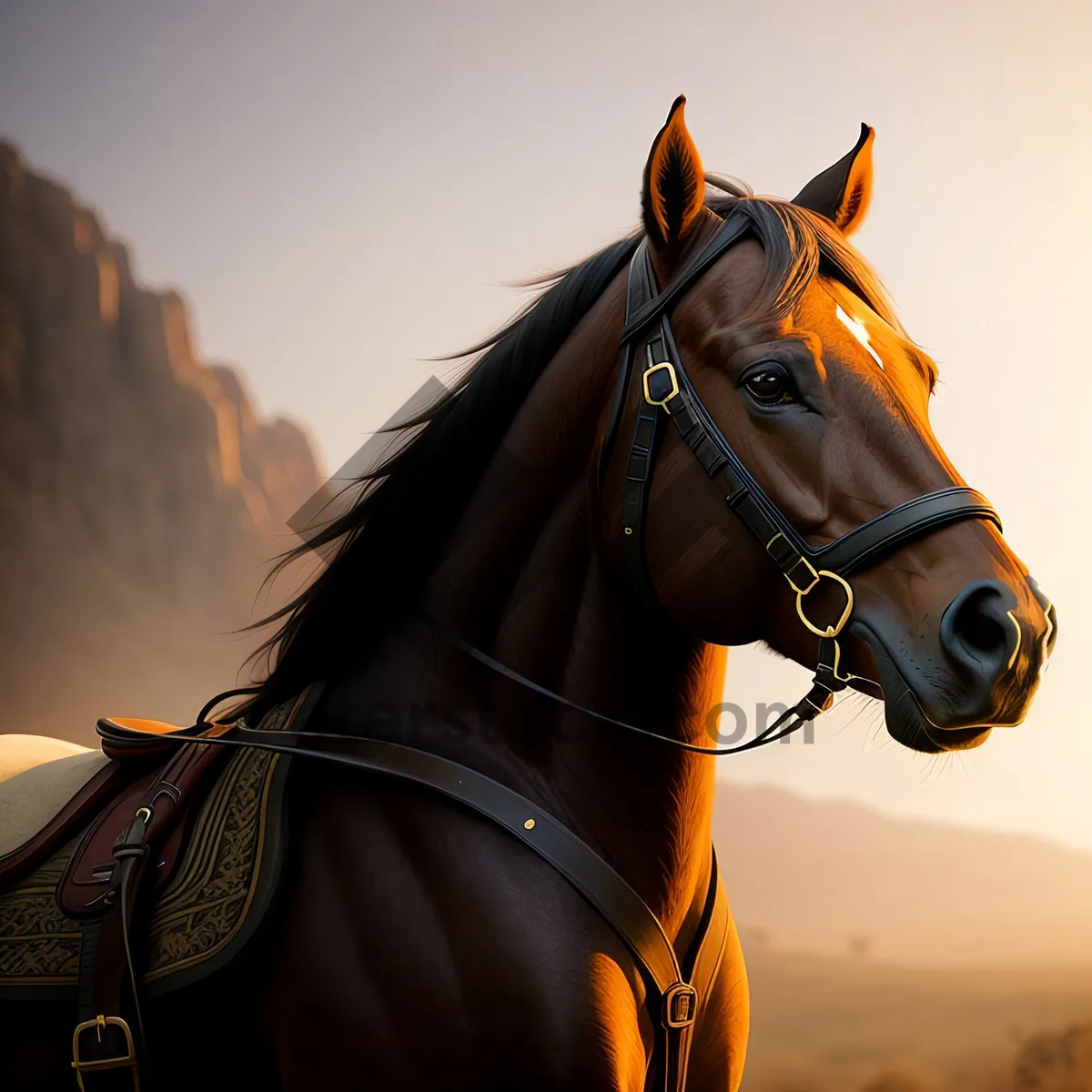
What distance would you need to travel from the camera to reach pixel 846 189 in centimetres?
141

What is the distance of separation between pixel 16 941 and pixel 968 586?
4.51 ft

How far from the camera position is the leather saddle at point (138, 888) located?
125 cm

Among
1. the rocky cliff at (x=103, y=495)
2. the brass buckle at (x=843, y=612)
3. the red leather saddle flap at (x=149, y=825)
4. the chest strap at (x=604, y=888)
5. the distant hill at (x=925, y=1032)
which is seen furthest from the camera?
the rocky cliff at (x=103, y=495)

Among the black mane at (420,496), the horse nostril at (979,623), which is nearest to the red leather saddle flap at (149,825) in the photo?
the black mane at (420,496)

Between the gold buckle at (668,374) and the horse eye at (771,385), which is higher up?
the gold buckle at (668,374)

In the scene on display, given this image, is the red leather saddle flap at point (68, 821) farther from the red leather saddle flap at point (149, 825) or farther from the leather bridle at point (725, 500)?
the leather bridle at point (725, 500)

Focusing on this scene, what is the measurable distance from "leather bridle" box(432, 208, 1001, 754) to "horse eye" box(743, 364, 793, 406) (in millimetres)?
67

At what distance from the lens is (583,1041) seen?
3.54ft

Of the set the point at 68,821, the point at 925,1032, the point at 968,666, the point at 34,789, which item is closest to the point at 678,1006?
the point at 968,666

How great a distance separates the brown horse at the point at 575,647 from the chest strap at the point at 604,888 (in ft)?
0.08

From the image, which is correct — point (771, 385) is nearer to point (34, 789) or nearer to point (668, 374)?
point (668, 374)

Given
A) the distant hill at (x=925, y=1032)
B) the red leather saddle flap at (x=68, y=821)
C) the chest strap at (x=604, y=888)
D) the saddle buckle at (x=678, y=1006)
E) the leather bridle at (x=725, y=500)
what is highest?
the leather bridle at (x=725, y=500)

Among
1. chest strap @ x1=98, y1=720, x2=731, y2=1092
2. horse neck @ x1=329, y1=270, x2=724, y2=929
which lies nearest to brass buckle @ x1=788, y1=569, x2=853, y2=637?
horse neck @ x1=329, y1=270, x2=724, y2=929

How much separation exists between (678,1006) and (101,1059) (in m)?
0.77
